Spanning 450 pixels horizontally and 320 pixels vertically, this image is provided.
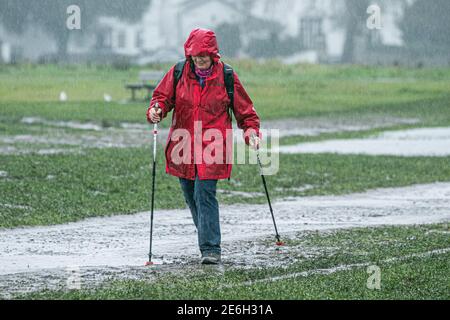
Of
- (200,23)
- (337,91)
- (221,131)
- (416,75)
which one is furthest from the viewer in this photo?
(200,23)

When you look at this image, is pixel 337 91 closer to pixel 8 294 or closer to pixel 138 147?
pixel 138 147

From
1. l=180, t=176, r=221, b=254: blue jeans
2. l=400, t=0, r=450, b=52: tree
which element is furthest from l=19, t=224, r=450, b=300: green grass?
l=400, t=0, r=450, b=52: tree

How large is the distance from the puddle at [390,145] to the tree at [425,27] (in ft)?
179

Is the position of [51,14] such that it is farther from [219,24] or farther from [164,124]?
[164,124]

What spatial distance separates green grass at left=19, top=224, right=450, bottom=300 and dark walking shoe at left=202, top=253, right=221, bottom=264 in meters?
0.26

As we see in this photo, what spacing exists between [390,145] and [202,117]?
16150mm

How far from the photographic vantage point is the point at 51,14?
82.6m

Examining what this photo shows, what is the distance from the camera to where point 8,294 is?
9023mm

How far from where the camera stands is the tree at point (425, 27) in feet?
275

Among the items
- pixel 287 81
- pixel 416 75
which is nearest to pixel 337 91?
pixel 287 81

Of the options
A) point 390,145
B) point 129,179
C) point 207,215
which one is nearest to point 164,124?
point 390,145

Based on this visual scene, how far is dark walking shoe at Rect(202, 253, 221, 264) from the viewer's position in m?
10.6

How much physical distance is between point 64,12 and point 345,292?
244 ft

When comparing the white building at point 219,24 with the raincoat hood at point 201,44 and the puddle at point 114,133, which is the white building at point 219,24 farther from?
the raincoat hood at point 201,44
